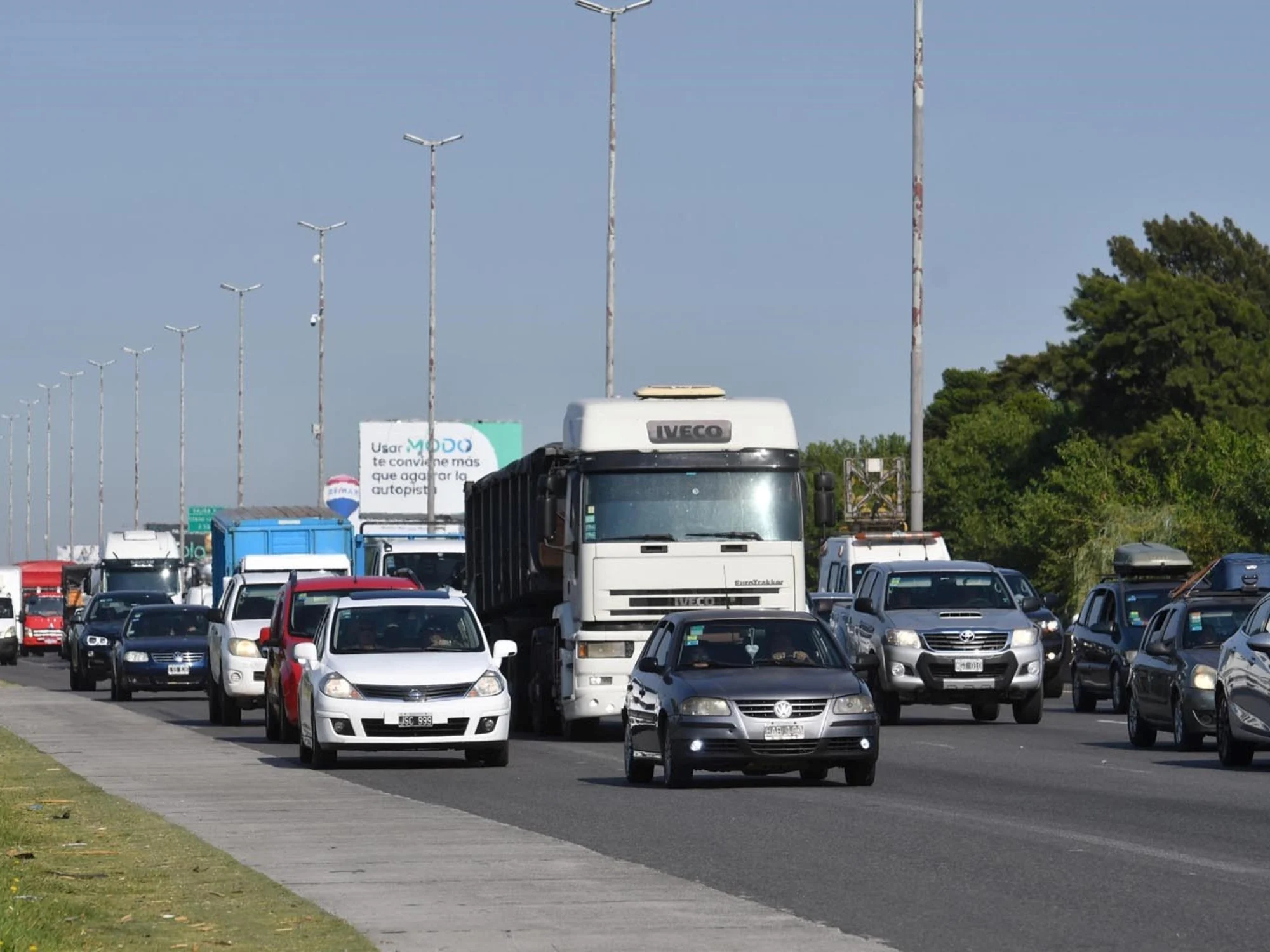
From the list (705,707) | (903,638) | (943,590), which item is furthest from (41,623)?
(705,707)

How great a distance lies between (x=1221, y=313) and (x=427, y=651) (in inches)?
2641

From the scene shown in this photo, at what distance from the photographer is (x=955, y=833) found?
1738 centimetres

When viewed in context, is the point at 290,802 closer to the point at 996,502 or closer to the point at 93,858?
the point at 93,858

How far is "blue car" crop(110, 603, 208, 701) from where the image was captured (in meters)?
45.3

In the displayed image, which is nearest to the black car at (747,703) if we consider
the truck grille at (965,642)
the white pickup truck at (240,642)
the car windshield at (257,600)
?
the truck grille at (965,642)

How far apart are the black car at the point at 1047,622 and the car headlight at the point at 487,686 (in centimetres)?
1207

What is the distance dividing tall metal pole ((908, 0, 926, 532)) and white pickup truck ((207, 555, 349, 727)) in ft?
49.5

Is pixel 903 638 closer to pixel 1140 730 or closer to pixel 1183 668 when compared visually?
pixel 1140 730

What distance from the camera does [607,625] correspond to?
1167 inches

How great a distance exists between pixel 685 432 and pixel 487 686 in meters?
5.49

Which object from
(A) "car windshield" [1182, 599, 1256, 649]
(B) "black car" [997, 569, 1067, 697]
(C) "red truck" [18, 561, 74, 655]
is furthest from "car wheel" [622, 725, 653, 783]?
(C) "red truck" [18, 561, 74, 655]

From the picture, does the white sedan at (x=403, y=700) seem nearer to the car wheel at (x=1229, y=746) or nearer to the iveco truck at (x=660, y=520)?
the iveco truck at (x=660, y=520)

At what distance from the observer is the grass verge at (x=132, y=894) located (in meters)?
11.5

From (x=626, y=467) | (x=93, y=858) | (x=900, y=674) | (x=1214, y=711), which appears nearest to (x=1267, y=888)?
(x=93, y=858)
